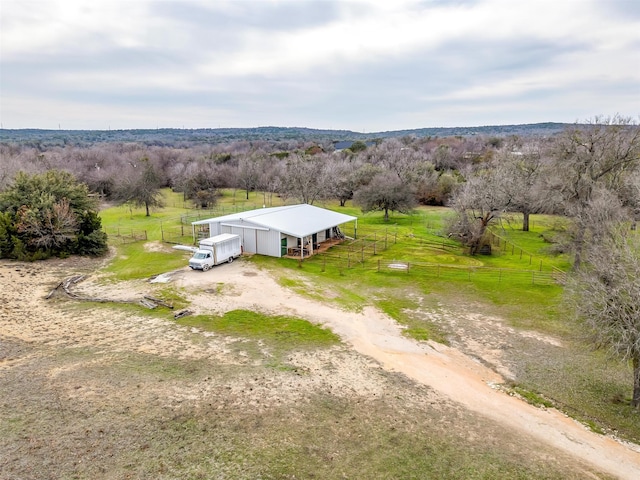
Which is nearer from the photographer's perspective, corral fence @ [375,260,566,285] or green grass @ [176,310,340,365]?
green grass @ [176,310,340,365]

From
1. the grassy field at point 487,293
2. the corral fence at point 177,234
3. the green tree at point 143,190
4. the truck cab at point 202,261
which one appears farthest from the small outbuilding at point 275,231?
the green tree at point 143,190

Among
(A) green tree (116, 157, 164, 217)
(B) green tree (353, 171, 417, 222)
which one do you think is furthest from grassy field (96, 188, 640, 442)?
(A) green tree (116, 157, 164, 217)

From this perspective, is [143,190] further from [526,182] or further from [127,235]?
[526,182]

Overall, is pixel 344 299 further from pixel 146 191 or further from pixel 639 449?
pixel 146 191

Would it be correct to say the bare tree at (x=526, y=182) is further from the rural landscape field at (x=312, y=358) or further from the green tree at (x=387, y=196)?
the green tree at (x=387, y=196)

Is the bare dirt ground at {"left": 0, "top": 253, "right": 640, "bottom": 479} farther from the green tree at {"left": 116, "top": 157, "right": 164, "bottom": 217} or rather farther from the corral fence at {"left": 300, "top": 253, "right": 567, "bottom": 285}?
the green tree at {"left": 116, "top": 157, "right": 164, "bottom": 217}
